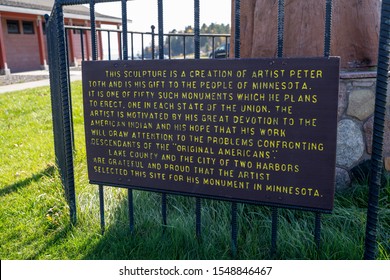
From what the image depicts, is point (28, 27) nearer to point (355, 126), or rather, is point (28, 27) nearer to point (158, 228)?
point (158, 228)

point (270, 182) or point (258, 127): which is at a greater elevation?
point (258, 127)

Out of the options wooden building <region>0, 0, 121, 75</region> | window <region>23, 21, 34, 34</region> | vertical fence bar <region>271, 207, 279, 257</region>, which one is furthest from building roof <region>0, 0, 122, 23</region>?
vertical fence bar <region>271, 207, 279, 257</region>

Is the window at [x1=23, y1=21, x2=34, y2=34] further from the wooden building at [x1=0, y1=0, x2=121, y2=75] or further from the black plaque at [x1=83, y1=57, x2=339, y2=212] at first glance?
the black plaque at [x1=83, y1=57, x2=339, y2=212]

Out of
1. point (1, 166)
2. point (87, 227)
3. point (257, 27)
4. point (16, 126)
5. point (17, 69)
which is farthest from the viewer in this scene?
Result: point (17, 69)

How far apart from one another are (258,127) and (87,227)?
1.58 meters

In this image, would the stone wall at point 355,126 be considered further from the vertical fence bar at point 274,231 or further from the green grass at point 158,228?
the vertical fence bar at point 274,231

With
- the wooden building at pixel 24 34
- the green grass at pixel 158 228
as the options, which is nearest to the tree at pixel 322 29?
the green grass at pixel 158 228

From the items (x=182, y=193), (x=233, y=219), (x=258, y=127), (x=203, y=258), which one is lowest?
(x=203, y=258)

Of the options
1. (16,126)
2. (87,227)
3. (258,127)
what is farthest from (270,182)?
(16,126)

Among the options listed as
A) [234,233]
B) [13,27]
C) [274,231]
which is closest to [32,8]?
[13,27]

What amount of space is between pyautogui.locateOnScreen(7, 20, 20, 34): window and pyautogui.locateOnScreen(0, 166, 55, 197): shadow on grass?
752 inches

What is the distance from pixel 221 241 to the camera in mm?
2725

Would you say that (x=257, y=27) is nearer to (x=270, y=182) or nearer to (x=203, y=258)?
(x=270, y=182)

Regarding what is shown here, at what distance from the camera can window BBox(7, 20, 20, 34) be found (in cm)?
2087
